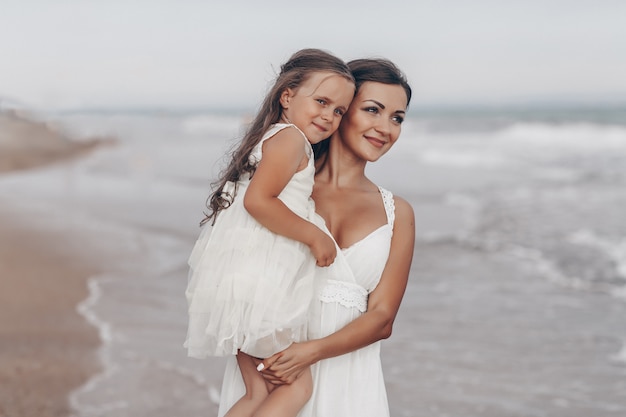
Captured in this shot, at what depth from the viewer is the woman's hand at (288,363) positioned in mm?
2580

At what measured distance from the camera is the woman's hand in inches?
102

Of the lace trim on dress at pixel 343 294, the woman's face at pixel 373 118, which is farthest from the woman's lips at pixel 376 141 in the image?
the lace trim on dress at pixel 343 294

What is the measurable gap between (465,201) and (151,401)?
899cm

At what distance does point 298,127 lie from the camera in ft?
9.25

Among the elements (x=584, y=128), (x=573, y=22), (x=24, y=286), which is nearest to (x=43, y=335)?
(x=24, y=286)

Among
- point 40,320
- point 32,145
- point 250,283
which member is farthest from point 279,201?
point 32,145

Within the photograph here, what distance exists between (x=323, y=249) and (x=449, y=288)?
5.09 metres

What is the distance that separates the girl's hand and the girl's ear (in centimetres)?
46

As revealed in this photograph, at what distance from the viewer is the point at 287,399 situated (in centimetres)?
263

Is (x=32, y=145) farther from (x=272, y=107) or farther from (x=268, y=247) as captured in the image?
(x=268, y=247)

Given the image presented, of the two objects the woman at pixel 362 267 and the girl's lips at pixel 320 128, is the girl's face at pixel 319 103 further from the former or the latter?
the woman at pixel 362 267

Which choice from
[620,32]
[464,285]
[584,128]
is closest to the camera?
[464,285]

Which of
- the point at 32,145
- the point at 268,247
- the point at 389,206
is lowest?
the point at 268,247

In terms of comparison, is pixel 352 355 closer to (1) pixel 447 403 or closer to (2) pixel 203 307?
(2) pixel 203 307
